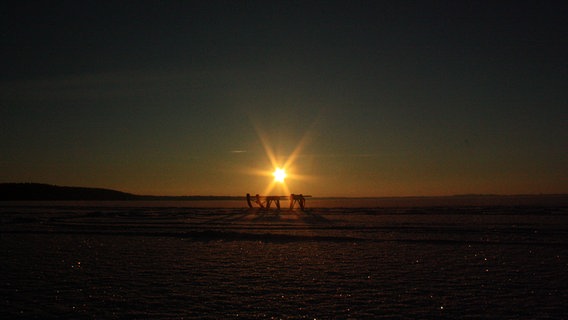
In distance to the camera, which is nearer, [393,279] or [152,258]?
[393,279]

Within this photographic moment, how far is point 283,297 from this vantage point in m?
13.3

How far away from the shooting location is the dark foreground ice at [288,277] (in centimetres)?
1209

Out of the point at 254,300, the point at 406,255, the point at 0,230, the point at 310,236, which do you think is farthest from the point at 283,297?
the point at 0,230

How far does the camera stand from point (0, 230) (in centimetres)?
3419

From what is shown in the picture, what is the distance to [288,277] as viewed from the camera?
1623 centimetres

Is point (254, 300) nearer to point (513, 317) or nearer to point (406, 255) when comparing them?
point (513, 317)

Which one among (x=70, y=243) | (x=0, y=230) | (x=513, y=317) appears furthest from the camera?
(x=0, y=230)

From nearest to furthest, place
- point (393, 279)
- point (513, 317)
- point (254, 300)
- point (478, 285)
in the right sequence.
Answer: point (513, 317) < point (254, 300) < point (478, 285) < point (393, 279)

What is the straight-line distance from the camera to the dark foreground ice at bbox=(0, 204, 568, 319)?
476 inches

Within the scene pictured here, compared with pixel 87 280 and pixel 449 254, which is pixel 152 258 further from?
pixel 449 254

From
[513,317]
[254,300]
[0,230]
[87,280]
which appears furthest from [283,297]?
[0,230]

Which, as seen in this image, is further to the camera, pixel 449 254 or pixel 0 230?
pixel 0 230

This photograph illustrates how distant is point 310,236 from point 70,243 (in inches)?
486

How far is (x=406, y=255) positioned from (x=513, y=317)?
9713mm
